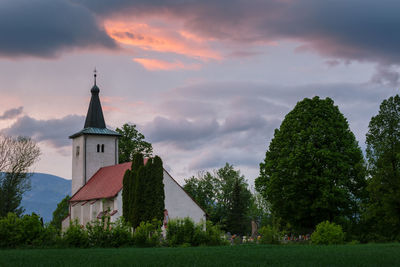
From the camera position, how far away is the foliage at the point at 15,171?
5897 centimetres

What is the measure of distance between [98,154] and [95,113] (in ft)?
15.5

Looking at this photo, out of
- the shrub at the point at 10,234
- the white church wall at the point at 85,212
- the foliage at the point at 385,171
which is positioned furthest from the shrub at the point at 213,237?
the white church wall at the point at 85,212

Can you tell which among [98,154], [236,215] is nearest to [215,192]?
[236,215]

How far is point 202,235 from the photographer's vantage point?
92.4 feet

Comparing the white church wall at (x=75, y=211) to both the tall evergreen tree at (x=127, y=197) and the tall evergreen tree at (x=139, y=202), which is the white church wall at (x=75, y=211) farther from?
the tall evergreen tree at (x=139, y=202)

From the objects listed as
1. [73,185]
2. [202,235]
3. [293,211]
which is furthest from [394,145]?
[73,185]

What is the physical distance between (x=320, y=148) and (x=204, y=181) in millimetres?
35426

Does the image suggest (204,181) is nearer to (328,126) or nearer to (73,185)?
(73,185)

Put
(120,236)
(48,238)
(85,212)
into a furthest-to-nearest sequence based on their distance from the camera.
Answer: (85,212), (120,236), (48,238)

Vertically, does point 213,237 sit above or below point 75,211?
below

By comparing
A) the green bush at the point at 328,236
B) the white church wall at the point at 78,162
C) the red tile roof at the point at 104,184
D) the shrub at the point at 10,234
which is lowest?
the green bush at the point at 328,236

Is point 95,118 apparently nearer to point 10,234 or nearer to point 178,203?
point 178,203

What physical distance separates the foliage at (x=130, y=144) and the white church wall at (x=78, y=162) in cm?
499

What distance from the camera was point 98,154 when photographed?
2395 inches
